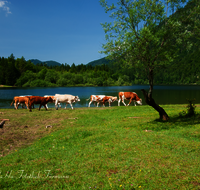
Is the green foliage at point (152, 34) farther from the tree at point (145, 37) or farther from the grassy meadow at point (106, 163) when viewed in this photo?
the grassy meadow at point (106, 163)

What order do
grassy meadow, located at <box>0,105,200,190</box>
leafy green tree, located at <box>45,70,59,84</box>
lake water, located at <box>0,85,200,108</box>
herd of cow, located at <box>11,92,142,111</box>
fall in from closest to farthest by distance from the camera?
grassy meadow, located at <box>0,105,200,190</box>, herd of cow, located at <box>11,92,142,111</box>, lake water, located at <box>0,85,200,108</box>, leafy green tree, located at <box>45,70,59,84</box>

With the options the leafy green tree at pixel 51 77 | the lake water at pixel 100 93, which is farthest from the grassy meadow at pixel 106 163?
the leafy green tree at pixel 51 77

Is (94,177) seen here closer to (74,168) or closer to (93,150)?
(74,168)

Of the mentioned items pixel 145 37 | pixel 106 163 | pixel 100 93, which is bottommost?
pixel 100 93

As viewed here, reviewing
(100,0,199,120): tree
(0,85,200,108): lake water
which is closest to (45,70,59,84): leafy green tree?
(0,85,200,108): lake water

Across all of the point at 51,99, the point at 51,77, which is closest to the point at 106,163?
the point at 51,99

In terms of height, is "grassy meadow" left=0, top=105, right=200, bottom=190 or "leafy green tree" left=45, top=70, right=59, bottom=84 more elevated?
"leafy green tree" left=45, top=70, right=59, bottom=84

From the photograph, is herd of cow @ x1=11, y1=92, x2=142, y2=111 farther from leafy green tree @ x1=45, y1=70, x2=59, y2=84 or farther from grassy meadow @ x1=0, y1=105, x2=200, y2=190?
leafy green tree @ x1=45, y1=70, x2=59, y2=84

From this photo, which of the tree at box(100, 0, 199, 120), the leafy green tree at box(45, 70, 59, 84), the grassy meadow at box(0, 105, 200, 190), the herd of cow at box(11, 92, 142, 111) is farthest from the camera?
the leafy green tree at box(45, 70, 59, 84)

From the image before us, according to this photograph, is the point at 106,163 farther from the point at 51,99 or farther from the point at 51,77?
the point at 51,77

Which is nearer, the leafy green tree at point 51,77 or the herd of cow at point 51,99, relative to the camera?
the herd of cow at point 51,99

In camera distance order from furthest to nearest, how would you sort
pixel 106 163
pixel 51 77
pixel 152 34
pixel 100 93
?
pixel 51 77
pixel 100 93
pixel 152 34
pixel 106 163

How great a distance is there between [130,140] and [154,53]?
703cm

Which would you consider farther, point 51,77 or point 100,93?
point 51,77
